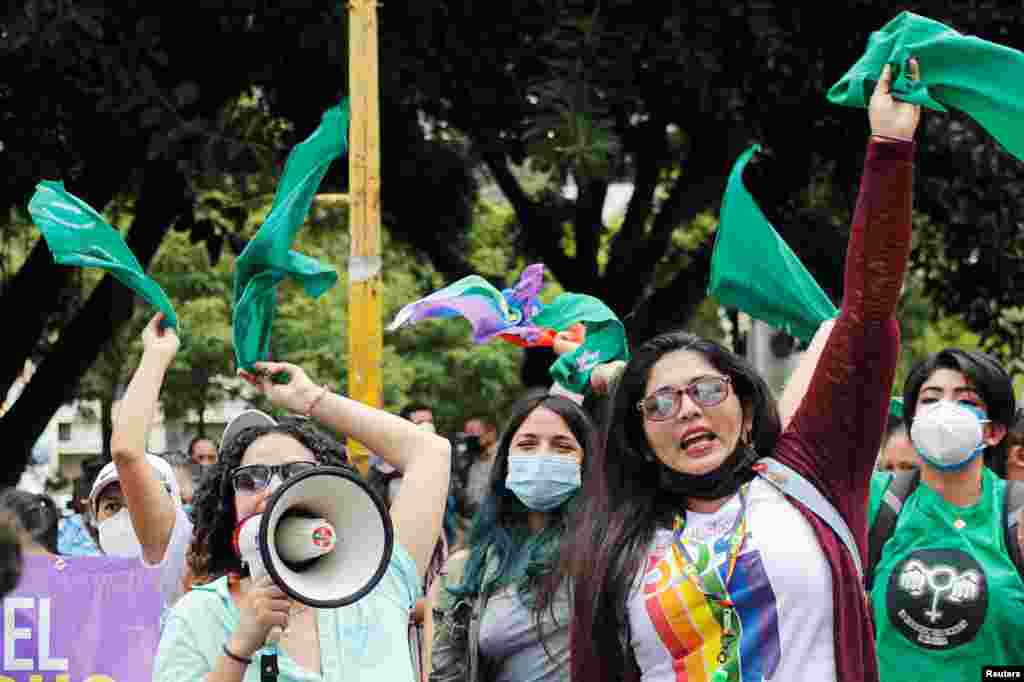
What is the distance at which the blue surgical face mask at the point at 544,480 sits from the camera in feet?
17.9

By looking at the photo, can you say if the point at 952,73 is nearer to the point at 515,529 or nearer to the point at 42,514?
the point at 515,529

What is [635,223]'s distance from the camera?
15.5m

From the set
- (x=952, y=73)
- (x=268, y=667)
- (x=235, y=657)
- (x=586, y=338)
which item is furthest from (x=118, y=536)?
(x=952, y=73)

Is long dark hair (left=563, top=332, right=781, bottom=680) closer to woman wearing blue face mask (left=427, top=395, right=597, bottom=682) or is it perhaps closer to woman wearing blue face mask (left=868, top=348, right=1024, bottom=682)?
woman wearing blue face mask (left=427, top=395, right=597, bottom=682)

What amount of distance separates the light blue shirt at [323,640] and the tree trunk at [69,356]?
9785 millimetres

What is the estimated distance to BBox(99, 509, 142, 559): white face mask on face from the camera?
6.25 m

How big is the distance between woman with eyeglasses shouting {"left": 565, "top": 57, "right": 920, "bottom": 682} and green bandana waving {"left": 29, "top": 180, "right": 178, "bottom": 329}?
161cm

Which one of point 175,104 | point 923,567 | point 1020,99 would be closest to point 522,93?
point 175,104

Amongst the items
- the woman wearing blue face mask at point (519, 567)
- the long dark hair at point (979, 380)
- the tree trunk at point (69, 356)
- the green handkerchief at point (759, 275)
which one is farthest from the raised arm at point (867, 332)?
the tree trunk at point (69, 356)

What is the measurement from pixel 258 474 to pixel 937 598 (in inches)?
92.3

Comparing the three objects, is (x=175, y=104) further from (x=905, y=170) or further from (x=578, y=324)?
(x=905, y=170)

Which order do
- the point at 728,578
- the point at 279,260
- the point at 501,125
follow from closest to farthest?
the point at 728,578 → the point at 279,260 → the point at 501,125

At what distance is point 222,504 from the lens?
387cm

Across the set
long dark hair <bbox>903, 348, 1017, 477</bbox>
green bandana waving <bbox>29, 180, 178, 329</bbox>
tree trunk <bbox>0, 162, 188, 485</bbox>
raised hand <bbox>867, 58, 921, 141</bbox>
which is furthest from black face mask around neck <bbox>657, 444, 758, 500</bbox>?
tree trunk <bbox>0, 162, 188, 485</bbox>
